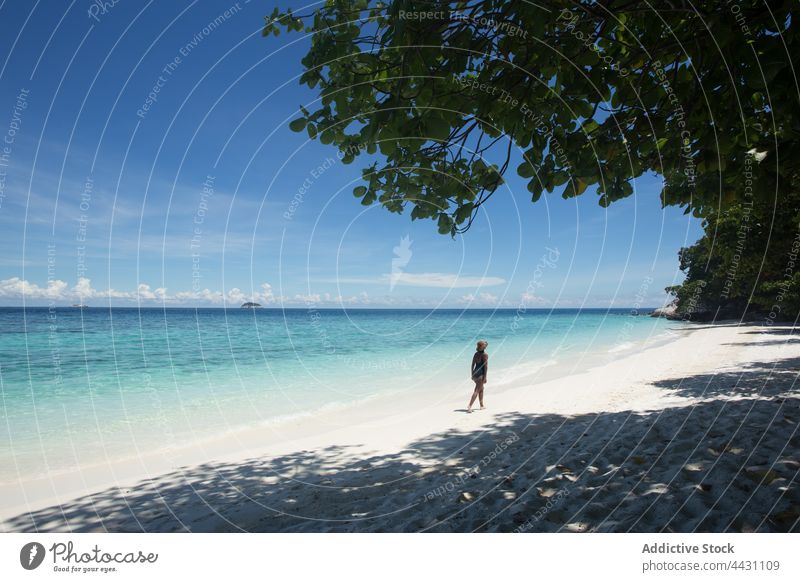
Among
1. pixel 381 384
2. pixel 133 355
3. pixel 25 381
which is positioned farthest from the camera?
pixel 133 355

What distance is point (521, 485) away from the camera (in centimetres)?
519

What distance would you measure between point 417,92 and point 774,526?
195 inches

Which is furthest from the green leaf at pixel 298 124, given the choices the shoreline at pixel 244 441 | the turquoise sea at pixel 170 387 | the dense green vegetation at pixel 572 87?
the shoreline at pixel 244 441

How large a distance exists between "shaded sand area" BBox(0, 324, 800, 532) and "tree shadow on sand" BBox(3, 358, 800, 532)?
21 mm

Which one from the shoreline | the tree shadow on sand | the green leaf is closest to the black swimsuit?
the shoreline

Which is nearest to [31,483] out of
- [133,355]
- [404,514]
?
[404,514]

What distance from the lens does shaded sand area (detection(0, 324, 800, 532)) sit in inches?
161

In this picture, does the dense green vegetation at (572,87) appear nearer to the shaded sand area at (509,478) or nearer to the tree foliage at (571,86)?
the tree foliage at (571,86)

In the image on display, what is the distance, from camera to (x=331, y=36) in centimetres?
409

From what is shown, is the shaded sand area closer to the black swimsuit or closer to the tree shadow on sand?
the tree shadow on sand

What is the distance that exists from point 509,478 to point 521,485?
0.38 metres

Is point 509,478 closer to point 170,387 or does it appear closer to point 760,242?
point 760,242

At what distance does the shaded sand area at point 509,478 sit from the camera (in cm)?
410
